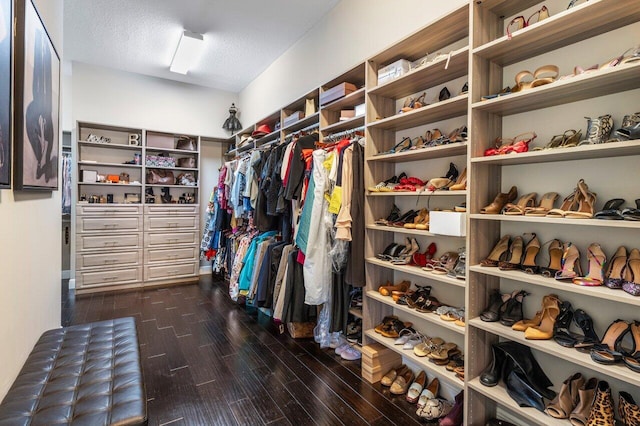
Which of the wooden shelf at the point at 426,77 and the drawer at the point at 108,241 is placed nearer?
the wooden shelf at the point at 426,77

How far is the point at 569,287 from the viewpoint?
4.07 feet

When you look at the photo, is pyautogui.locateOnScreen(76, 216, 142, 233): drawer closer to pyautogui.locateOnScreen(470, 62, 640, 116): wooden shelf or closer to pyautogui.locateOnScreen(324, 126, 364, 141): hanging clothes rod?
pyautogui.locateOnScreen(324, 126, 364, 141): hanging clothes rod

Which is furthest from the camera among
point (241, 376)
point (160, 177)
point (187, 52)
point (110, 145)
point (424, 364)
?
point (160, 177)

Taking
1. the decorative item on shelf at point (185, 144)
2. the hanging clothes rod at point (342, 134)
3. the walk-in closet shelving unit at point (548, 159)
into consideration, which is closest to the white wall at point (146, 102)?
the decorative item on shelf at point (185, 144)

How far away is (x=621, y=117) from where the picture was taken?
1.31 metres

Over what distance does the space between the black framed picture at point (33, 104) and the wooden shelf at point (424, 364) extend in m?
2.12

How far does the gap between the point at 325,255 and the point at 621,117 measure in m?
1.82

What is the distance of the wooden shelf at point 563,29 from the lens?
47.3 inches

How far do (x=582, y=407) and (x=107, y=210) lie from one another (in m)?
5.05

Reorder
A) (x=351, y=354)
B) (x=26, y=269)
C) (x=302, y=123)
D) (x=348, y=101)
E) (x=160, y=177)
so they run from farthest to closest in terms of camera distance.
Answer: (x=160, y=177)
(x=302, y=123)
(x=348, y=101)
(x=351, y=354)
(x=26, y=269)

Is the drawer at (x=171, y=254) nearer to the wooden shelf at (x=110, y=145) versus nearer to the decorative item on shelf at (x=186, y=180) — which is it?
the decorative item on shelf at (x=186, y=180)

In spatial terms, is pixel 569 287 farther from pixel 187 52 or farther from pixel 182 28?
pixel 187 52

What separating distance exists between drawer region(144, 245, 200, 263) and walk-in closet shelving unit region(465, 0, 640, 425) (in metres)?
4.29

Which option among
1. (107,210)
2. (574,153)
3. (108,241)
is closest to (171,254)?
(108,241)
